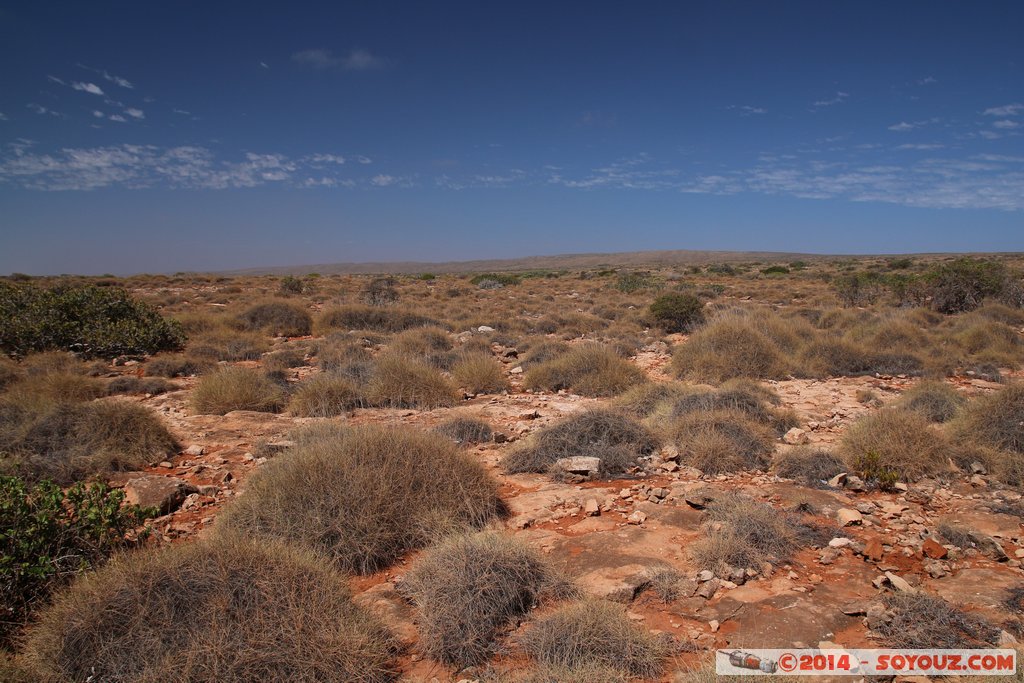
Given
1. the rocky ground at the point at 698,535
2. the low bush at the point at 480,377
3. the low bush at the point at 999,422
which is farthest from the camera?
the low bush at the point at 480,377

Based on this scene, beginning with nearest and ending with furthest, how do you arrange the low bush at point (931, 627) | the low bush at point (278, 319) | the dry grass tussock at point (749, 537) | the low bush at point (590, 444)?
the low bush at point (931, 627)
the dry grass tussock at point (749, 537)
the low bush at point (590, 444)
the low bush at point (278, 319)

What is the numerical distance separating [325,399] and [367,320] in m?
7.92

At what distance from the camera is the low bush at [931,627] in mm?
2754

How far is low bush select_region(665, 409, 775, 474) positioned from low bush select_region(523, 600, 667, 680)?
2.86 meters

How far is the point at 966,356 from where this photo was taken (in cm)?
1009

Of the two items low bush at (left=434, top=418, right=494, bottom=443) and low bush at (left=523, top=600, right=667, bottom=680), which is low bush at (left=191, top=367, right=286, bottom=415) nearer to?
low bush at (left=434, top=418, right=494, bottom=443)

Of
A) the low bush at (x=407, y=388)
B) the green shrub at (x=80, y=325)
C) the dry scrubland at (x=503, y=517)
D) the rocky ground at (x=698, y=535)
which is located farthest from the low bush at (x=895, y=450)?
the green shrub at (x=80, y=325)

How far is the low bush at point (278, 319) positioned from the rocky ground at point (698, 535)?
9.08m

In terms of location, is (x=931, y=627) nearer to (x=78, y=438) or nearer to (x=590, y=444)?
(x=590, y=444)

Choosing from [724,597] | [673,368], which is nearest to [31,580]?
[724,597]

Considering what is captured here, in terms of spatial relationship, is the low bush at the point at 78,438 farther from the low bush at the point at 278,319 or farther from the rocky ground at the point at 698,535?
the low bush at the point at 278,319

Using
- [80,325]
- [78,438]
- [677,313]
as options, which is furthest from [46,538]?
[677,313]

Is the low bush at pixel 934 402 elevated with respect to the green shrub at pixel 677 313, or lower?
lower

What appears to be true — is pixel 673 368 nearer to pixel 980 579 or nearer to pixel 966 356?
pixel 966 356
